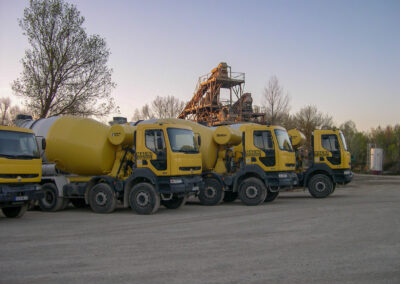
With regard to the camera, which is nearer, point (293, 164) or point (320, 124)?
point (293, 164)

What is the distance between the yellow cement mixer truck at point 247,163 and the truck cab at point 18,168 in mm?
5343

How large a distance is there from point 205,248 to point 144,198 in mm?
5757

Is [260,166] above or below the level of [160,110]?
below

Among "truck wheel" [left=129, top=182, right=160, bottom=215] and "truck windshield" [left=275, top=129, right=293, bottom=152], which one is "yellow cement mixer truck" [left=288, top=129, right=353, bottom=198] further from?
"truck wheel" [left=129, top=182, right=160, bottom=215]

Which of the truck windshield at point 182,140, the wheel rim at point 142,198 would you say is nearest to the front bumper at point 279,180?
the truck windshield at point 182,140

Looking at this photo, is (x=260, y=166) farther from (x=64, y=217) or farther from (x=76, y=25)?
(x=76, y=25)

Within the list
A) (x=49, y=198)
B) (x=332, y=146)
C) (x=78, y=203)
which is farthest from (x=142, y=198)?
(x=332, y=146)

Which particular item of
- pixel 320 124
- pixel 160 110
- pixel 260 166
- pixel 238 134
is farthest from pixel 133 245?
pixel 320 124

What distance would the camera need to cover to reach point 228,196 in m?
18.1

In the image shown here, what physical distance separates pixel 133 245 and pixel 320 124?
137 feet

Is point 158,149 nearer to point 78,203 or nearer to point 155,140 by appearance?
point 155,140

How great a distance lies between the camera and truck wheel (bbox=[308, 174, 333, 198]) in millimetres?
18828

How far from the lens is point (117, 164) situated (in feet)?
47.9

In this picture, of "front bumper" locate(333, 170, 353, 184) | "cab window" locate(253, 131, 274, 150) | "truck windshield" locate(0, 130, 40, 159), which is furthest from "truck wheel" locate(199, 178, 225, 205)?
"truck windshield" locate(0, 130, 40, 159)
